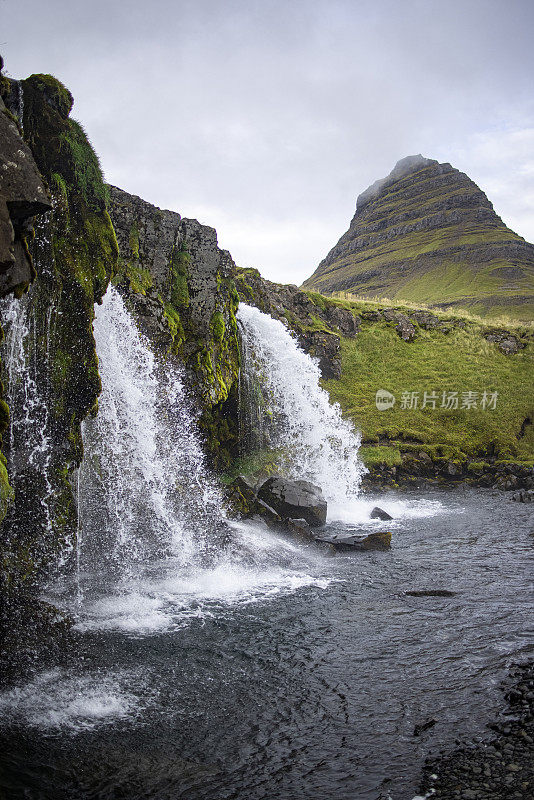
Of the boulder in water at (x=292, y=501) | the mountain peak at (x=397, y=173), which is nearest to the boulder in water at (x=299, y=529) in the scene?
the boulder in water at (x=292, y=501)

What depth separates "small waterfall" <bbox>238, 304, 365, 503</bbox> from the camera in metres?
31.4

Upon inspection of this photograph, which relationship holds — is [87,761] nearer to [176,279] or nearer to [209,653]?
Answer: [209,653]

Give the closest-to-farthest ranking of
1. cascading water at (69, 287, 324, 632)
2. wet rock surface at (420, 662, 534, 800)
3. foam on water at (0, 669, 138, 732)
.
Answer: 1. wet rock surface at (420, 662, 534, 800)
2. foam on water at (0, 669, 138, 732)
3. cascading water at (69, 287, 324, 632)

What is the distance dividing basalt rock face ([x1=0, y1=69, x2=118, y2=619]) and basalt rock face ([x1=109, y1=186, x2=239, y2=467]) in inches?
297

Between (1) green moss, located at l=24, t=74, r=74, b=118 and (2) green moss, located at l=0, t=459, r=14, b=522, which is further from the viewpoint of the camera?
(1) green moss, located at l=24, t=74, r=74, b=118

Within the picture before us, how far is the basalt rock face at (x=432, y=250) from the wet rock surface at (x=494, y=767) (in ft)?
326

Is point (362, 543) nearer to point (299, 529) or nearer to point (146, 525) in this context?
point (299, 529)

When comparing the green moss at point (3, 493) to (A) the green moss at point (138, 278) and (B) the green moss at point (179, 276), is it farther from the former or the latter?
(B) the green moss at point (179, 276)

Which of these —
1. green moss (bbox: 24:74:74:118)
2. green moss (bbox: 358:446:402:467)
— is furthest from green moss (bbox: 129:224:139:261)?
green moss (bbox: 358:446:402:467)

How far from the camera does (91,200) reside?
49.8ft

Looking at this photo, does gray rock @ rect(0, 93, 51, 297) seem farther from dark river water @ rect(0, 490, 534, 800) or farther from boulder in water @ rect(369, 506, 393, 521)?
boulder in water @ rect(369, 506, 393, 521)

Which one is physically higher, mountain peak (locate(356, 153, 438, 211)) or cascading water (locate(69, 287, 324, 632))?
mountain peak (locate(356, 153, 438, 211))

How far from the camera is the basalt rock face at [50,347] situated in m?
12.3

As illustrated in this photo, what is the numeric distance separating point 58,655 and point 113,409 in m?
9.03
